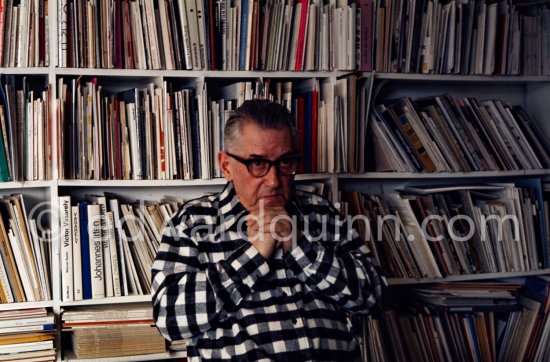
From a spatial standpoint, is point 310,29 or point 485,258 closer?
point 310,29

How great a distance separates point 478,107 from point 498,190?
386mm

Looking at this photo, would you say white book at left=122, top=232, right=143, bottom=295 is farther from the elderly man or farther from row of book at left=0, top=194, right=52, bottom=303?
the elderly man

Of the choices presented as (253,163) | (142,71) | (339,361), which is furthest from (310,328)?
(142,71)

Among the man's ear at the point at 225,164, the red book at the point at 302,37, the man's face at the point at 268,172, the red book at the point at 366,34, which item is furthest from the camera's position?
the red book at the point at 366,34

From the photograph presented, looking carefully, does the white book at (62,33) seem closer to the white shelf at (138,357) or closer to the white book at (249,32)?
the white book at (249,32)

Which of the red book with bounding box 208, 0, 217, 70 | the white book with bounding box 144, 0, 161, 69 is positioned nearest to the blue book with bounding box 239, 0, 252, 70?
the red book with bounding box 208, 0, 217, 70

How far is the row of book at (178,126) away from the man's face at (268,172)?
26.4 inches

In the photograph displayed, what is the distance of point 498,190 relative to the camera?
10.4 feet

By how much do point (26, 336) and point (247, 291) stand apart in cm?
102

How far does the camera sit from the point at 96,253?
257 centimetres

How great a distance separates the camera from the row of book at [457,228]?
294 cm

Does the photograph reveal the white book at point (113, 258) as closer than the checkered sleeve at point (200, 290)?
No

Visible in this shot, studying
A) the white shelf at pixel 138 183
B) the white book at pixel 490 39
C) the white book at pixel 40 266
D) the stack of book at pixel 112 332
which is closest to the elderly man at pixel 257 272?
the white shelf at pixel 138 183

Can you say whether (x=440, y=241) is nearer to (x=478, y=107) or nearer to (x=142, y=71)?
(x=478, y=107)
